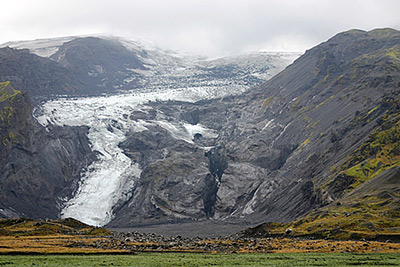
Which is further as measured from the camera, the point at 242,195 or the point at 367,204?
the point at 242,195

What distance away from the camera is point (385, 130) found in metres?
136

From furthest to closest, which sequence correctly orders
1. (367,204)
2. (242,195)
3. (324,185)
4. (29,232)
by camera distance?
1. (242,195)
2. (324,185)
3. (367,204)
4. (29,232)

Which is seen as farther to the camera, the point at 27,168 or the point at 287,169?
the point at 27,168

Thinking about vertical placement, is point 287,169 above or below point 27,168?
below

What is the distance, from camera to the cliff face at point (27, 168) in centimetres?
16579

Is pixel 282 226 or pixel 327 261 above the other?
pixel 327 261

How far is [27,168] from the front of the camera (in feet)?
578

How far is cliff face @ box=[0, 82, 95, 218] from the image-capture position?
16579cm

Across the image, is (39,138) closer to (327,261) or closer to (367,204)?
(367,204)

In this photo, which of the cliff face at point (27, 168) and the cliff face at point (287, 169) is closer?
the cliff face at point (287, 169)

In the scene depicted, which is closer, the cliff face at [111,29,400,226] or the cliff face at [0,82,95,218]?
the cliff face at [111,29,400,226]

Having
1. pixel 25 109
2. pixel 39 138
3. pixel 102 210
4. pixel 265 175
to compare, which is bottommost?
pixel 102 210

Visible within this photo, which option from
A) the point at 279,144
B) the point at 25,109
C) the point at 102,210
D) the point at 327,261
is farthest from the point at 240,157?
the point at 327,261

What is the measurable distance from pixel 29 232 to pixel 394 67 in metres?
158
